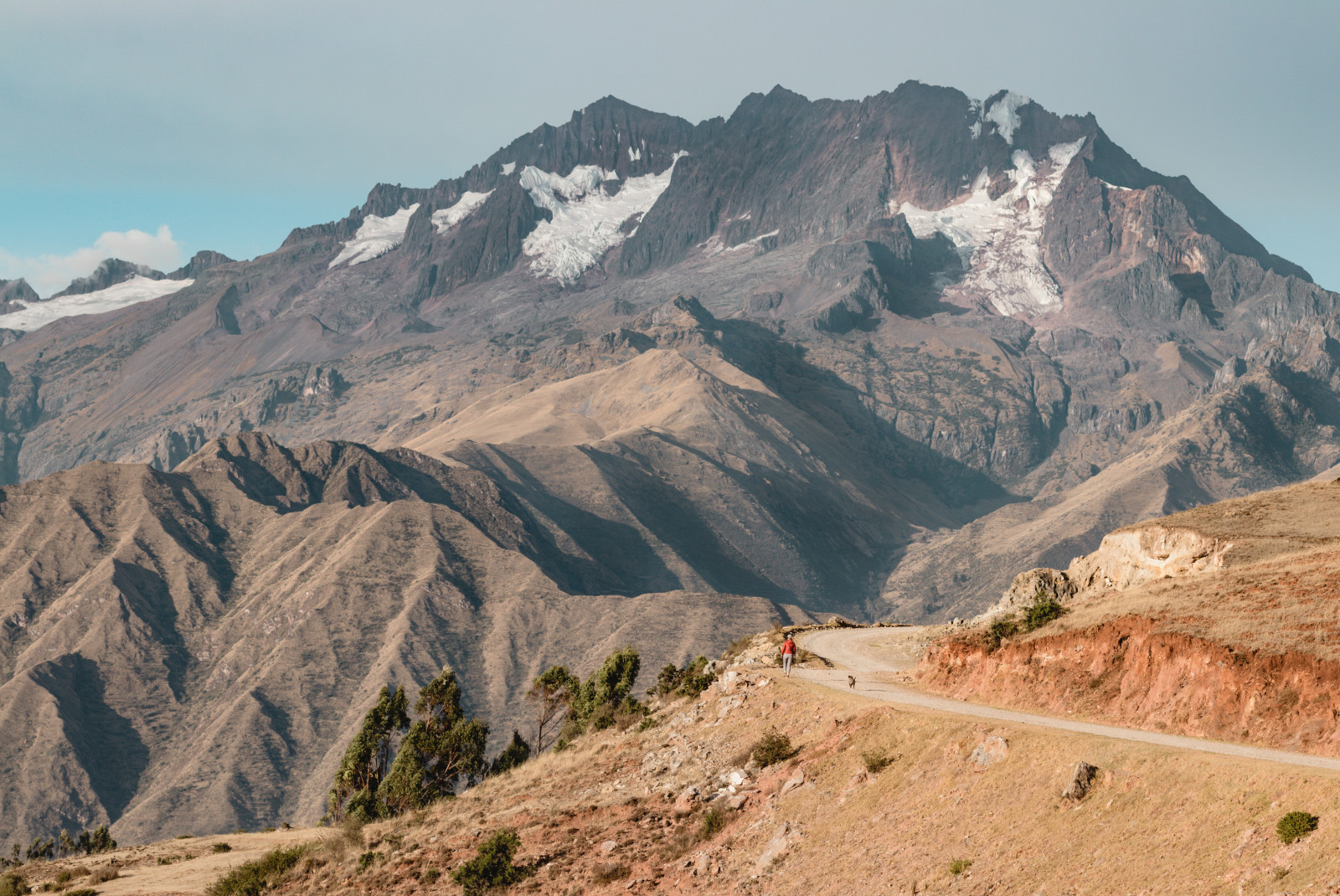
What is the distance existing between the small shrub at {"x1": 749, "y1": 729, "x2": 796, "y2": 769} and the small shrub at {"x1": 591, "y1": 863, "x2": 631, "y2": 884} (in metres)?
6.36

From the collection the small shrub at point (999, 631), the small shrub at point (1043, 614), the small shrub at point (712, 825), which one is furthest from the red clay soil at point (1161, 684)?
the small shrub at point (712, 825)

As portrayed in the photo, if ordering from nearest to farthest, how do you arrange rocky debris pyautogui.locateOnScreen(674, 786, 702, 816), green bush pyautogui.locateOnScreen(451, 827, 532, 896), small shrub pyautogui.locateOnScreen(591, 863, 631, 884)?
1. small shrub pyautogui.locateOnScreen(591, 863, 631, 884)
2. green bush pyautogui.locateOnScreen(451, 827, 532, 896)
3. rocky debris pyautogui.locateOnScreen(674, 786, 702, 816)

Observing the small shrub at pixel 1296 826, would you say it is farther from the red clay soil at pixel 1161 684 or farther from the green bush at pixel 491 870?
the green bush at pixel 491 870

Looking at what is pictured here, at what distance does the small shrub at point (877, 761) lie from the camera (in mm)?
35812

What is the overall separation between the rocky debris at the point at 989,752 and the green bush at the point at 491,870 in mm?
15548

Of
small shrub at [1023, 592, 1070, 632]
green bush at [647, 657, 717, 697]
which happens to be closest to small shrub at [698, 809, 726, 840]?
green bush at [647, 657, 717, 697]

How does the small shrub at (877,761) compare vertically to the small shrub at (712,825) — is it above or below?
above

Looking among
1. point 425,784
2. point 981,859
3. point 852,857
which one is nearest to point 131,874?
point 425,784

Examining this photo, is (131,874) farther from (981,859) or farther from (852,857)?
(981,859)

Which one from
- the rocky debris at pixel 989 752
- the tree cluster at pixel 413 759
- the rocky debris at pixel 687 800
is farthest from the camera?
the tree cluster at pixel 413 759

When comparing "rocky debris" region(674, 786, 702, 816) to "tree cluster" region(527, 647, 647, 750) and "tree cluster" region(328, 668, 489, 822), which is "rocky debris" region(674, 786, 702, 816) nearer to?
"tree cluster" region(527, 647, 647, 750)

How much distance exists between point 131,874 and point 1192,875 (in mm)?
50444

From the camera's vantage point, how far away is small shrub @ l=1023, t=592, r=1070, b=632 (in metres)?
46.5

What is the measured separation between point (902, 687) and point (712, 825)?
1483 cm
